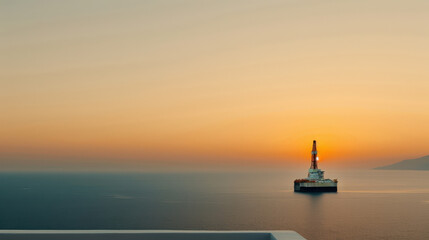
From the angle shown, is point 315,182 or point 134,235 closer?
point 134,235

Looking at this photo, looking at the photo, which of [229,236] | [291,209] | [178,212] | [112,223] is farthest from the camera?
[291,209]

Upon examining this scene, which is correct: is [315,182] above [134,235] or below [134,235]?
below

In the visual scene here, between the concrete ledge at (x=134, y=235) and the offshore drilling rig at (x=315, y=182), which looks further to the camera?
the offshore drilling rig at (x=315, y=182)

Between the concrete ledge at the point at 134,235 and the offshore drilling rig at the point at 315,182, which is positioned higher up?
the concrete ledge at the point at 134,235

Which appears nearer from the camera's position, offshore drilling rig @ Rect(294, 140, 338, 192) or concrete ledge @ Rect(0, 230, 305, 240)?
concrete ledge @ Rect(0, 230, 305, 240)

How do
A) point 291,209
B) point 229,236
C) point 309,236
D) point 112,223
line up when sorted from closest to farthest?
point 229,236 → point 309,236 → point 112,223 → point 291,209

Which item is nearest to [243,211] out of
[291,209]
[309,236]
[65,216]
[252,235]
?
[291,209]

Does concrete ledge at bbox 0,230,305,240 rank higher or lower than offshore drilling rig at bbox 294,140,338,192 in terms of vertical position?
higher

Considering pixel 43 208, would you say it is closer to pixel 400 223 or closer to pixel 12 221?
pixel 12 221
